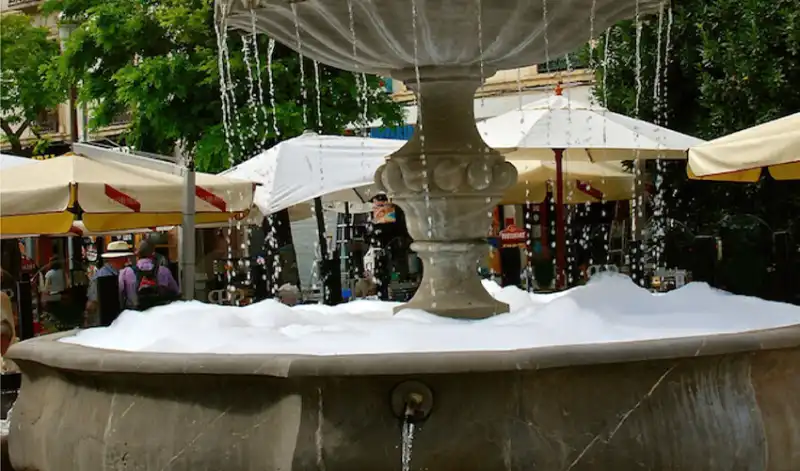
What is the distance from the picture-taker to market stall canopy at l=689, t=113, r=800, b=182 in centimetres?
798

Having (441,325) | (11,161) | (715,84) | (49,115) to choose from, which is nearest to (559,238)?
(715,84)

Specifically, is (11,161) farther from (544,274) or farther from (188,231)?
(544,274)

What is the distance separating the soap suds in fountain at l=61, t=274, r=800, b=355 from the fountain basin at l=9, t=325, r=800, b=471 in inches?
11.6

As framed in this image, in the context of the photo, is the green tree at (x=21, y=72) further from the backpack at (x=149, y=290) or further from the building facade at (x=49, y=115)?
the backpack at (x=149, y=290)

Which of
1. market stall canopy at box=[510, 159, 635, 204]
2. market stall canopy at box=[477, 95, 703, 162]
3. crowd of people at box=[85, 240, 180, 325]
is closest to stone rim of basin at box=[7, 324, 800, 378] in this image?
crowd of people at box=[85, 240, 180, 325]

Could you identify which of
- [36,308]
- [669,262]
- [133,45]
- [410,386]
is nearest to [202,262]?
[133,45]

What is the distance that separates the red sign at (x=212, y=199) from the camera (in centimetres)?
971

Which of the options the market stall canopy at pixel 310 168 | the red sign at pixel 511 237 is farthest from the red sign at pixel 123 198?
the red sign at pixel 511 237

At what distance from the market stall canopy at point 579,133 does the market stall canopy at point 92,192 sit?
2639 mm

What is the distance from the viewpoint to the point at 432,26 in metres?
4.59

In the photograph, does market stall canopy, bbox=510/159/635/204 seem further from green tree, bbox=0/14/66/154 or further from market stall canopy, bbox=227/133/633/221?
green tree, bbox=0/14/66/154

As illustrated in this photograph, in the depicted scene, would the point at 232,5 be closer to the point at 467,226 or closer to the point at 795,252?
the point at 467,226

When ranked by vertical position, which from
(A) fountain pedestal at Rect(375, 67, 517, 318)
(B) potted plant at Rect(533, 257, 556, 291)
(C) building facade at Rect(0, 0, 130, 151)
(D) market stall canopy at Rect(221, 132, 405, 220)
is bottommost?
(B) potted plant at Rect(533, 257, 556, 291)

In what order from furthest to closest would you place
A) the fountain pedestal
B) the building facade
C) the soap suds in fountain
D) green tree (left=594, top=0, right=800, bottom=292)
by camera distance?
the building facade → green tree (left=594, top=0, right=800, bottom=292) → the fountain pedestal → the soap suds in fountain
